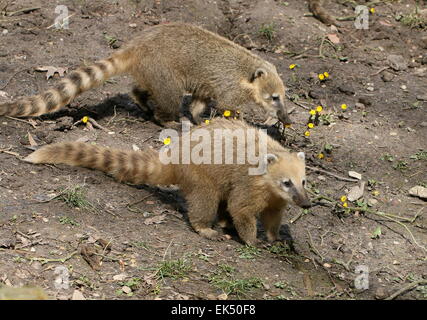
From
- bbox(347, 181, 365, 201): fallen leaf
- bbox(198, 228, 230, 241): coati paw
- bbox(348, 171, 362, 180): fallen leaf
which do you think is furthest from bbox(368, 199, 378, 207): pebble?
bbox(198, 228, 230, 241): coati paw

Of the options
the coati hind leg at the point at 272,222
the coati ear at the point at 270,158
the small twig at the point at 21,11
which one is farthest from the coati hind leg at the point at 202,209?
the small twig at the point at 21,11

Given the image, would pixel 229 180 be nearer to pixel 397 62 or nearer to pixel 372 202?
pixel 372 202

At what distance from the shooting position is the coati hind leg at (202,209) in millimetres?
5805

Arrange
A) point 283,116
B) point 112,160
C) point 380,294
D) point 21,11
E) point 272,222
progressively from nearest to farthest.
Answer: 1. point 380,294
2. point 272,222
3. point 112,160
4. point 283,116
5. point 21,11

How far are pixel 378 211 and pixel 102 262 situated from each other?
113 inches

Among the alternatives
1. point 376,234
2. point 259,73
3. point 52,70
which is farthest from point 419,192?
point 52,70

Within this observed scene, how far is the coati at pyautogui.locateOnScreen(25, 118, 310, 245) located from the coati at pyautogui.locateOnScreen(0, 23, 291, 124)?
126cm

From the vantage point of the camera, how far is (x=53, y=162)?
6199 mm

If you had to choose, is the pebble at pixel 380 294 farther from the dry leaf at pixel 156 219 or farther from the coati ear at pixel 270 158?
the dry leaf at pixel 156 219

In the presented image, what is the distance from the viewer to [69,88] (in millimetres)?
7109

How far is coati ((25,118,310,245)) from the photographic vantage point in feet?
18.7

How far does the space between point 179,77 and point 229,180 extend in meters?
2.11

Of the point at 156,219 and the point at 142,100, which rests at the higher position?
the point at 142,100

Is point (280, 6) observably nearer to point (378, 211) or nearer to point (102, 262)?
point (378, 211)
